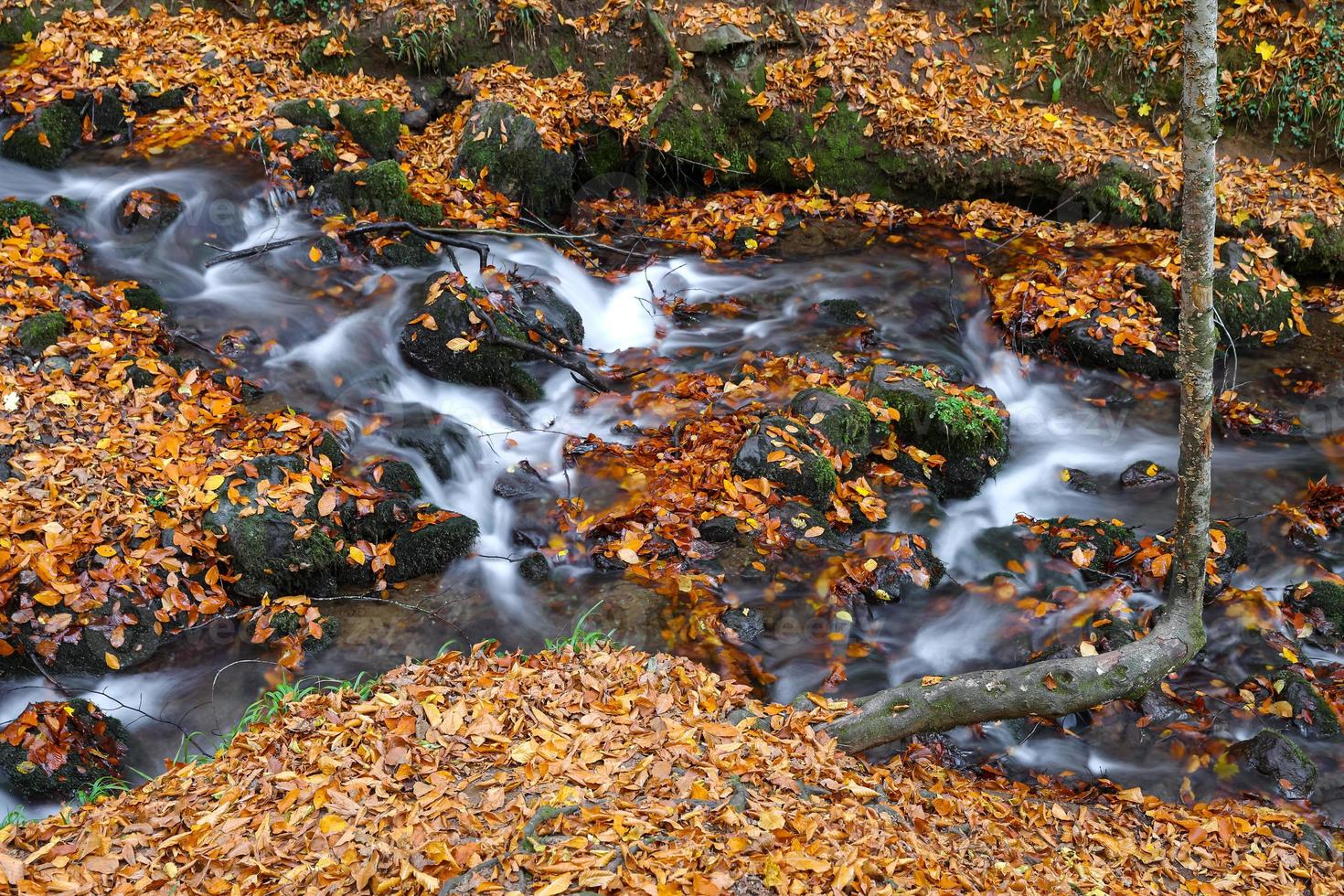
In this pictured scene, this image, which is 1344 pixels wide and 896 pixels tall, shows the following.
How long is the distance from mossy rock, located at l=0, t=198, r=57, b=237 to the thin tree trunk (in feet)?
28.5

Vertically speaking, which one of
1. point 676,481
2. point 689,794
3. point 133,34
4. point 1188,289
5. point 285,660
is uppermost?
point 1188,289

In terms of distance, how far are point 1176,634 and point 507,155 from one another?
28.1 feet

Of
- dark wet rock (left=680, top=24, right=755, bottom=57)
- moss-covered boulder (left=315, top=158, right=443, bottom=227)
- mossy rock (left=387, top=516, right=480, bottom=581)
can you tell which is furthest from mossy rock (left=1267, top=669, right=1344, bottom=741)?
dark wet rock (left=680, top=24, right=755, bottom=57)

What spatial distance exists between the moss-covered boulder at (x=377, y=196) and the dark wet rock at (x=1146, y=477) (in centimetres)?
753

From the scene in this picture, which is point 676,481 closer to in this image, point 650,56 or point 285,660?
point 285,660

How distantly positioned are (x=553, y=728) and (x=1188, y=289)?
165 inches

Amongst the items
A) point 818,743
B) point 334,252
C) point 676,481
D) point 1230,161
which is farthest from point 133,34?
point 1230,161

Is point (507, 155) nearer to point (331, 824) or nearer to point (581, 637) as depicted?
point (581, 637)

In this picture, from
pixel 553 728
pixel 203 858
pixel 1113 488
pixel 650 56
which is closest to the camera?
pixel 203 858

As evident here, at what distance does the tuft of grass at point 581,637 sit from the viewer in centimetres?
573

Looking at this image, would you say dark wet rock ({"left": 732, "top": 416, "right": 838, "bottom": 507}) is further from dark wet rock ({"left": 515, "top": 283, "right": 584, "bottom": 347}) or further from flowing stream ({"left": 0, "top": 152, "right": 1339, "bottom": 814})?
dark wet rock ({"left": 515, "top": 283, "right": 584, "bottom": 347})

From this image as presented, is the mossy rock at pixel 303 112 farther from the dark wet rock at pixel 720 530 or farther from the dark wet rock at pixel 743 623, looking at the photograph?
the dark wet rock at pixel 743 623

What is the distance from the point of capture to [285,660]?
241 inches

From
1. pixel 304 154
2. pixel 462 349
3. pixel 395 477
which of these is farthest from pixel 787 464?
pixel 304 154
